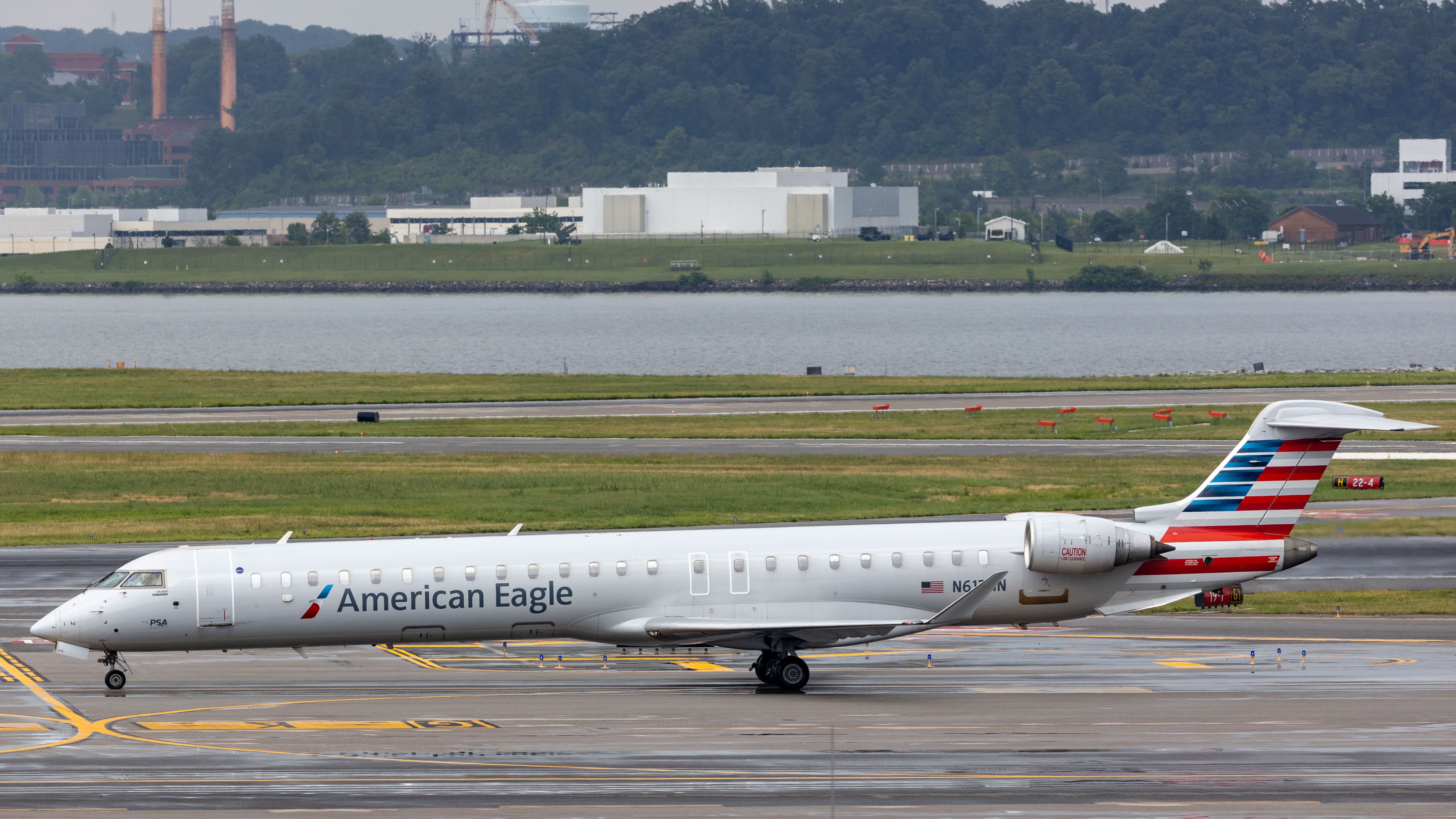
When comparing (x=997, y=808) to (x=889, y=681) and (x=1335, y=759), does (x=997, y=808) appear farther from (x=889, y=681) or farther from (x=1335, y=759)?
(x=889, y=681)

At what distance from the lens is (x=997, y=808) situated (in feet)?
83.9

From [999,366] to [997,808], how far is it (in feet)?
450

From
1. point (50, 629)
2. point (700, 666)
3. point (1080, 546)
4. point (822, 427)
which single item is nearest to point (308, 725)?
point (50, 629)

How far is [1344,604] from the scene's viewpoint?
44000 mm

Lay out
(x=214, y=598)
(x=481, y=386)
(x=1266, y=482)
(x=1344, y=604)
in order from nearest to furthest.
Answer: (x=214, y=598)
(x=1266, y=482)
(x=1344, y=604)
(x=481, y=386)

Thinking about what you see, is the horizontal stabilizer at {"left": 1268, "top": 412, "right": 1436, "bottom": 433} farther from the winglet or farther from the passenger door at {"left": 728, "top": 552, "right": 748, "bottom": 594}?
the passenger door at {"left": 728, "top": 552, "right": 748, "bottom": 594}

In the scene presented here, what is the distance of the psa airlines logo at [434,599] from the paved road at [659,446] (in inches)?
1526

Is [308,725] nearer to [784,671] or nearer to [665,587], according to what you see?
[665,587]

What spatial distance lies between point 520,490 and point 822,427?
24.5 metres

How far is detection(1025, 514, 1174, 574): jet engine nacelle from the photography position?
1352 inches

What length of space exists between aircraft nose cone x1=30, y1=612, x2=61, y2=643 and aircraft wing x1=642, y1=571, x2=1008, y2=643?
490 inches

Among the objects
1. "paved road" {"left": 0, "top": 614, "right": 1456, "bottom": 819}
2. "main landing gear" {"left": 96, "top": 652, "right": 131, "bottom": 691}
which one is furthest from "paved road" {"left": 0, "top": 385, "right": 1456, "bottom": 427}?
"main landing gear" {"left": 96, "top": 652, "right": 131, "bottom": 691}

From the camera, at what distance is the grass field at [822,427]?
79500mm

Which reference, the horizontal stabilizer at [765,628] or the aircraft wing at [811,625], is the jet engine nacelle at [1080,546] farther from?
the horizontal stabilizer at [765,628]
